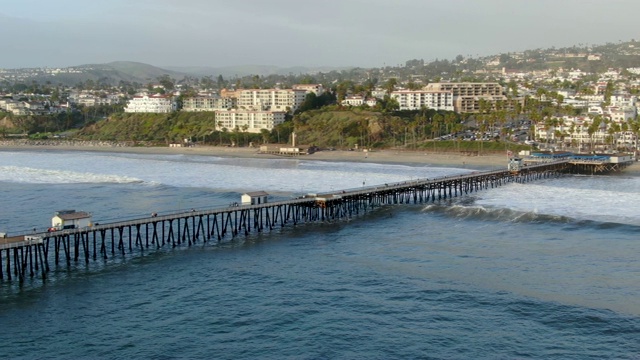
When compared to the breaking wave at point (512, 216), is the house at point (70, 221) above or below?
above

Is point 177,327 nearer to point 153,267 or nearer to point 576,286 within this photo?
point 153,267

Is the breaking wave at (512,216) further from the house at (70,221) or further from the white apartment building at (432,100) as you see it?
the white apartment building at (432,100)

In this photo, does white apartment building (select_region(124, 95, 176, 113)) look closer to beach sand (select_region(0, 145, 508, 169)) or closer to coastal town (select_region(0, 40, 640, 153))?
coastal town (select_region(0, 40, 640, 153))

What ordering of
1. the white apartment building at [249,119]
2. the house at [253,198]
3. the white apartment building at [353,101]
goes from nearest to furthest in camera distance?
the house at [253,198] → the white apartment building at [249,119] → the white apartment building at [353,101]

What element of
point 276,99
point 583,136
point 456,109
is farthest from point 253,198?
point 456,109

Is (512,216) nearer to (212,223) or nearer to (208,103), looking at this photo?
(212,223)

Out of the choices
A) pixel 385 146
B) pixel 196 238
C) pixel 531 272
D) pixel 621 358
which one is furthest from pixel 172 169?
pixel 621 358

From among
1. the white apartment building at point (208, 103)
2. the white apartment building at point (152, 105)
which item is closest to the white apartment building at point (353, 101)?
the white apartment building at point (208, 103)
